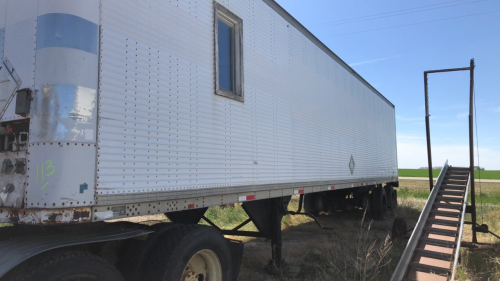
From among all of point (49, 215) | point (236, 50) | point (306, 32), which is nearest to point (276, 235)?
point (236, 50)

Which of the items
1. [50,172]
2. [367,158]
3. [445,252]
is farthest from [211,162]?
[367,158]

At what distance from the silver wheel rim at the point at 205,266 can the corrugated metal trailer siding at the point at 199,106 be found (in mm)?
690

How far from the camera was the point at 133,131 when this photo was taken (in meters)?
3.05

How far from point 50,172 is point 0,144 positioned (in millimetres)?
771

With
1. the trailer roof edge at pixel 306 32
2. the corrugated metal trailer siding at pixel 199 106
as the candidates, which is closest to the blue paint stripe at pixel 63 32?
the corrugated metal trailer siding at pixel 199 106

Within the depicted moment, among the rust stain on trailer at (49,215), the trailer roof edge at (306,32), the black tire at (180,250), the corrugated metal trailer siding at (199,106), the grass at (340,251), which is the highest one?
the trailer roof edge at (306,32)

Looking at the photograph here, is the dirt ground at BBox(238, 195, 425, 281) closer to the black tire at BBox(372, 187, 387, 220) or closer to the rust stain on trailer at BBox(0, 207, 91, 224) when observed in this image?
the black tire at BBox(372, 187, 387, 220)

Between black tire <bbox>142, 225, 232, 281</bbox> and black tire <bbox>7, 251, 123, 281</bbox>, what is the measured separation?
55 cm

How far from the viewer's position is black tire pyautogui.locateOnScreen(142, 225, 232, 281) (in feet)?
10.8

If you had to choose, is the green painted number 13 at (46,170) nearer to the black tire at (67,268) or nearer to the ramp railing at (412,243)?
the black tire at (67,268)

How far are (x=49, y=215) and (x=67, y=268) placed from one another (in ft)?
1.30

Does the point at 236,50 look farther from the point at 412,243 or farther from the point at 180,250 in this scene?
the point at 412,243

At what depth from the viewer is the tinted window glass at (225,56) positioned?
448 cm

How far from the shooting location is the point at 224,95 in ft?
14.1
